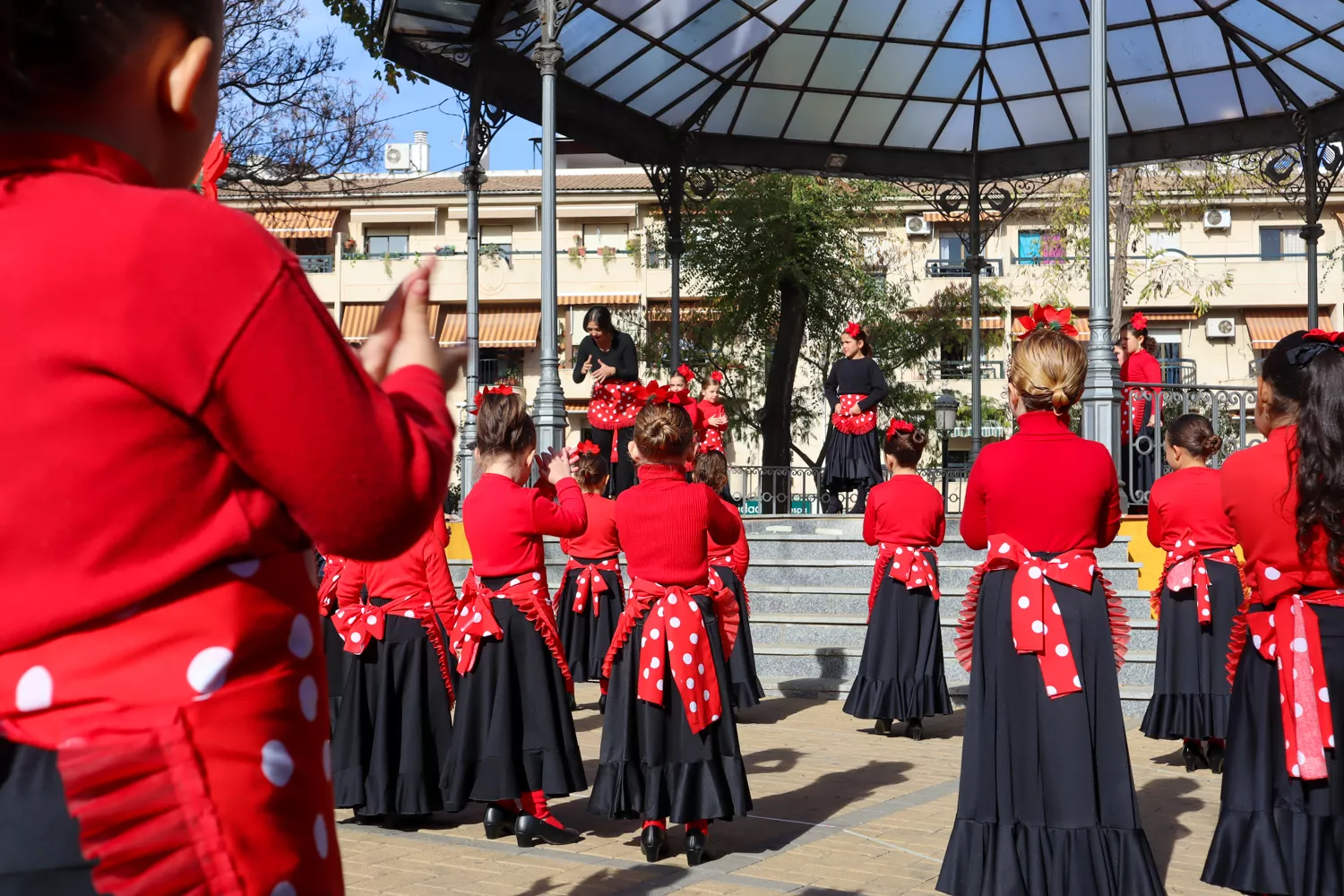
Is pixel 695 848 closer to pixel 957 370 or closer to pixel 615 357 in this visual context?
pixel 615 357

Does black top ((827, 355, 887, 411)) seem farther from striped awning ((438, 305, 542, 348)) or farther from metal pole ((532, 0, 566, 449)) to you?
striped awning ((438, 305, 542, 348))

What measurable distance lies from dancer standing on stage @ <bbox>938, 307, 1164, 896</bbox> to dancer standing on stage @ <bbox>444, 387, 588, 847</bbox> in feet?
7.08

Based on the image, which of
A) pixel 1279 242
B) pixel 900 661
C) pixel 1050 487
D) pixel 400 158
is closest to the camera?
pixel 1050 487

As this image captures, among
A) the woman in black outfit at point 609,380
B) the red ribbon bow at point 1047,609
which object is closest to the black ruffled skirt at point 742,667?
the woman in black outfit at point 609,380

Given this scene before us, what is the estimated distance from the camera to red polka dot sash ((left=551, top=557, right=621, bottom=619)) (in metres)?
11.0

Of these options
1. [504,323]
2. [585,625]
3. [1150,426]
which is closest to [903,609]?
[585,625]

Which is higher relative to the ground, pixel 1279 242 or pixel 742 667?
pixel 1279 242

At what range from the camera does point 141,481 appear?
4.57 feet

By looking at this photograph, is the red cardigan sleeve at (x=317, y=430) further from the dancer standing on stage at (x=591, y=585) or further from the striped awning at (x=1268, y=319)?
the striped awning at (x=1268, y=319)

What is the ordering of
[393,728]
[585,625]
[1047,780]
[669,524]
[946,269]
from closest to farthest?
[1047,780], [669,524], [393,728], [585,625], [946,269]

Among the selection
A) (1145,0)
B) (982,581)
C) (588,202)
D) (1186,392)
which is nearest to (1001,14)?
(1145,0)

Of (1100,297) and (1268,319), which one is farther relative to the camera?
(1268,319)

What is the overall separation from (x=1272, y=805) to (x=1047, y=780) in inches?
28.3

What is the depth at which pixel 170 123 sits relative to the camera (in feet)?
5.00
